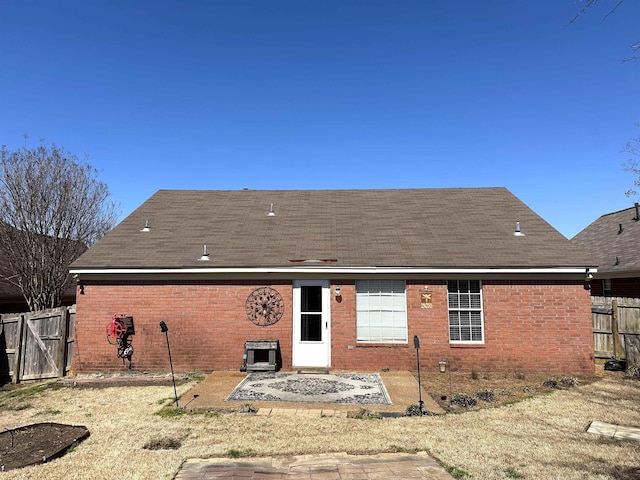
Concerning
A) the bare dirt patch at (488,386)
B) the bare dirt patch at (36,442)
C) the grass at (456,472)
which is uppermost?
the grass at (456,472)

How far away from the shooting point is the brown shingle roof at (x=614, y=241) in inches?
675

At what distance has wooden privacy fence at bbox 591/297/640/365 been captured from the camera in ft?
39.7

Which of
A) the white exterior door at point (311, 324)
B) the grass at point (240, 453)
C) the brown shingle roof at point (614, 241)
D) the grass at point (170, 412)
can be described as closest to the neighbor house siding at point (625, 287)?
the brown shingle roof at point (614, 241)

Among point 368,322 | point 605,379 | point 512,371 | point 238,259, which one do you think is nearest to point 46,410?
point 238,259

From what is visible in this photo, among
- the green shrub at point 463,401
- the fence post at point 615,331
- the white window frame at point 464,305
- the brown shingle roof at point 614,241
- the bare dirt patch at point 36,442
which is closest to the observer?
the bare dirt patch at point 36,442

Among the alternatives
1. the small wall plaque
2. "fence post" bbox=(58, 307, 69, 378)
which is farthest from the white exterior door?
"fence post" bbox=(58, 307, 69, 378)

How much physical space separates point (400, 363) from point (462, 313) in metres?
2.26

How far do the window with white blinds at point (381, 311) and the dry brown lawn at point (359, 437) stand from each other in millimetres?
3750

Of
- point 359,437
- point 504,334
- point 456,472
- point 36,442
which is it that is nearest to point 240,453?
point 359,437

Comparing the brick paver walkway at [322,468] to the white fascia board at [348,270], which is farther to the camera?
the white fascia board at [348,270]

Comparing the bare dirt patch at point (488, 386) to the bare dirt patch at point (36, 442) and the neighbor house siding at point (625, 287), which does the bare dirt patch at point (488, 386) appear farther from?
the neighbor house siding at point (625, 287)

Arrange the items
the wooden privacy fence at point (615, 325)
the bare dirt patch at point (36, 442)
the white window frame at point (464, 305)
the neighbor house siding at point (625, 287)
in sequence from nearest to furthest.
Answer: the bare dirt patch at point (36, 442)
the white window frame at point (464, 305)
the wooden privacy fence at point (615, 325)
the neighbor house siding at point (625, 287)

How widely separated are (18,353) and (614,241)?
2493cm

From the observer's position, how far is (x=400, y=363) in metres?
11.1
